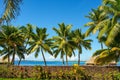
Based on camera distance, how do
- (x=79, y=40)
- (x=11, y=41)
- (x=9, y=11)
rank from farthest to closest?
(x=79, y=40), (x=11, y=41), (x=9, y=11)

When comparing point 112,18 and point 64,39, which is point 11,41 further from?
point 112,18

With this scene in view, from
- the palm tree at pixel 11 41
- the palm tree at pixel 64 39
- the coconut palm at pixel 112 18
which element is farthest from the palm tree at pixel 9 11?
the palm tree at pixel 64 39

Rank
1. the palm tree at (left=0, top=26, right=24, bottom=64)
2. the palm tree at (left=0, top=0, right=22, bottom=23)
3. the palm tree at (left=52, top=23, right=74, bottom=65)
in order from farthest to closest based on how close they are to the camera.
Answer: the palm tree at (left=52, top=23, right=74, bottom=65) → the palm tree at (left=0, top=26, right=24, bottom=64) → the palm tree at (left=0, top=0, right=22, bottom=23)

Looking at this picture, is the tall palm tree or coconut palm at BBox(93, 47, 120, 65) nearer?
coconut palm at BBox(93, 47, 120, 65)

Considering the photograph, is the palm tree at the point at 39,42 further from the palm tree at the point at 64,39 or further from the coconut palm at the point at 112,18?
the coconut palm at the point at 112,18

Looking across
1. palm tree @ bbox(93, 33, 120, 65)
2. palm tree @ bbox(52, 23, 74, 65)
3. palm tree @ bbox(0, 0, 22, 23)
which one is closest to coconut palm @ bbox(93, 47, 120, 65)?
palm tree @ bbox(93, 33, 120, 65)

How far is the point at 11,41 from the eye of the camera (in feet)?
123

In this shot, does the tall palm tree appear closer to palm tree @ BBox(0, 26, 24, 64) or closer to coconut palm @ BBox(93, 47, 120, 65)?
palm tree @ BBox(0, 26, 24, 64)

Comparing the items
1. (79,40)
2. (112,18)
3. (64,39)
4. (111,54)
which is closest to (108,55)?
(111,54)

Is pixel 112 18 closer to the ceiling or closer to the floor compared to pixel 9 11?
closer to the ceiling

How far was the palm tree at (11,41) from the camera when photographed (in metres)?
36.6

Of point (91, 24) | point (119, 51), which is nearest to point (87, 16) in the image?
point (91, 24)

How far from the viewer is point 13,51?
4044cm

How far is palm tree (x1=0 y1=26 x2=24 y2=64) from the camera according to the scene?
36594 mm
